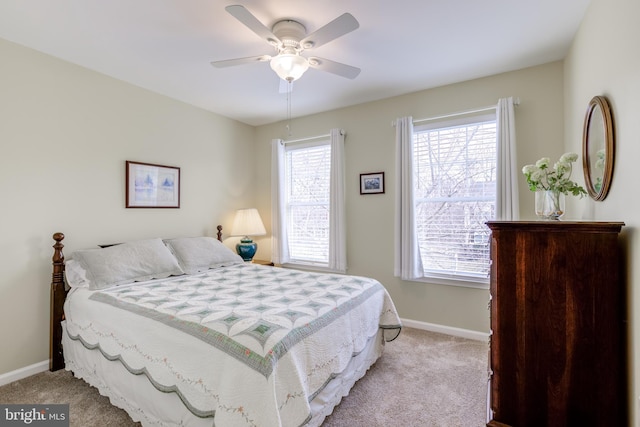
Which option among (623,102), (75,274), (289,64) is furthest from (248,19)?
(75,274)

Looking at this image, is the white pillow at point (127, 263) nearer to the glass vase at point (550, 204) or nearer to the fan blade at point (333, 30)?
the fan blade at point (333, 30)

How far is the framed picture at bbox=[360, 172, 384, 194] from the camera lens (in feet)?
11.9

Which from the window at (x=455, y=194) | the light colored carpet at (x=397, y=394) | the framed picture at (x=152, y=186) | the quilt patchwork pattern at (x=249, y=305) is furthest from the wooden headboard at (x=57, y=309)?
the window at (x=455, y=194)

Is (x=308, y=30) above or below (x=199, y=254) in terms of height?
above

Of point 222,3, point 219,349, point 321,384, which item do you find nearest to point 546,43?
point 222,3

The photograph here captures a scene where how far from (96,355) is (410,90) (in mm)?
3614

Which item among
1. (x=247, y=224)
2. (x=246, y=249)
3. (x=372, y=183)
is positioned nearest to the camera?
(x=372, y=183)

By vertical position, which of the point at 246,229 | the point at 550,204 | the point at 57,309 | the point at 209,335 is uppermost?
the point at 550,204

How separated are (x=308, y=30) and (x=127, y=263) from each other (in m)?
2.37

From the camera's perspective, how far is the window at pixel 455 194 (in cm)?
305

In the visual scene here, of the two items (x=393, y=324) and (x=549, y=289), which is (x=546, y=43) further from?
(x=393, y=324)

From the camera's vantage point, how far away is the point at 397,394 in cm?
216

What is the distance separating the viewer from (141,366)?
5.80 ft

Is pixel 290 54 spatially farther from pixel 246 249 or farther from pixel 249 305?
pixel 246 249
